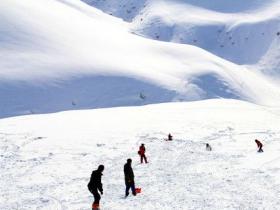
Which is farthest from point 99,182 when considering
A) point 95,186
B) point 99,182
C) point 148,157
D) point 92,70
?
point 92,70

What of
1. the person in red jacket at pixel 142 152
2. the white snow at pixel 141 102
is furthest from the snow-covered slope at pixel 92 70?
the person in red jacket at pixel 142 152

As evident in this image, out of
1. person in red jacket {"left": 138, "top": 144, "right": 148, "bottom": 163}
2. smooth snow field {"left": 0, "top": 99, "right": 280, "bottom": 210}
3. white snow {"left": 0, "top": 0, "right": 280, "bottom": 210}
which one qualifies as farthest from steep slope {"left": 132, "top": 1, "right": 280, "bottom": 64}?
person in red jacket {"left": 138, "top": 144, "right": 148, "bottom": 163}

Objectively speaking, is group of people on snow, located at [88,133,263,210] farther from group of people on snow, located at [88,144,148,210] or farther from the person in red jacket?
the person in red jacket

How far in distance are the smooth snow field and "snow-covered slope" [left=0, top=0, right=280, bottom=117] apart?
13156 millimetres

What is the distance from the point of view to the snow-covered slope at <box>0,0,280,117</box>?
2547 inches

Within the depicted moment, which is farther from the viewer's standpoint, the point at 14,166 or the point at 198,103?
the point at 198,103

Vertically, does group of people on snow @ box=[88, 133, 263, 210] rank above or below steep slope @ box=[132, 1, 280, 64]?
below

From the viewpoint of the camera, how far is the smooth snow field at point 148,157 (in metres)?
22.6

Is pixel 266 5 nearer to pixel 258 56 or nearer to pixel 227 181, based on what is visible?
pixel 258 56

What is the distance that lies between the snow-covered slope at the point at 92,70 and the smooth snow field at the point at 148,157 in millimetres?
13156

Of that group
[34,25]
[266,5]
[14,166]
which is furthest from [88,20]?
[14,166]

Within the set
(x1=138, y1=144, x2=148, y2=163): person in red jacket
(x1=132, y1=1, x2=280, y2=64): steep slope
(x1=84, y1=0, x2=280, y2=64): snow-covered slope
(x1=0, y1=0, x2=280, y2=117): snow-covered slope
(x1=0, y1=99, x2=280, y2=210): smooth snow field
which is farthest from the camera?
(x1=84, y1=0, x2=280, y2=64): snow-covered slope

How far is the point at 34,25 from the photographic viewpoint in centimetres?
7888

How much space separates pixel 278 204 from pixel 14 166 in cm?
1559
